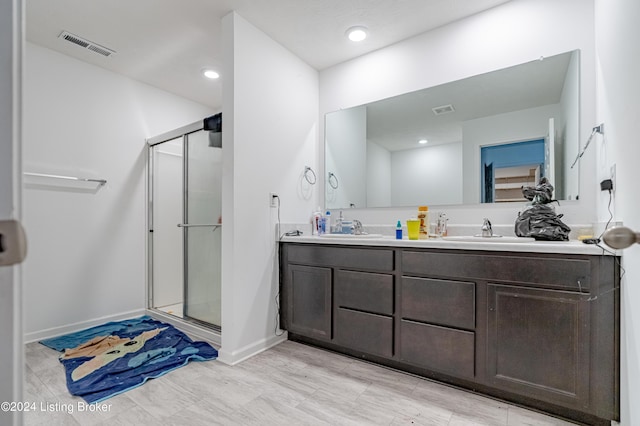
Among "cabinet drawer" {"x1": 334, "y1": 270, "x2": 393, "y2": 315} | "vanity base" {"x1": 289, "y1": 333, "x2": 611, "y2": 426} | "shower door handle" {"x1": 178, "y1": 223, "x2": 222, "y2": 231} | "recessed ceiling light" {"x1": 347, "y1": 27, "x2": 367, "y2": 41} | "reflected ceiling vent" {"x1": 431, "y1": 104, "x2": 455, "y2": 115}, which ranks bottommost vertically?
"vanity base" {"x1": 289, "y1": 333, "x2": 611, "y2": 426}

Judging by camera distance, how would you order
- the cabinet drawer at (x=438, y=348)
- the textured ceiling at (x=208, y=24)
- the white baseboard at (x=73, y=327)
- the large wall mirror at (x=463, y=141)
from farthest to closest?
the white baseboard at (x=73, y=327) → the textured ceiling at (x=208, y=24) → the large wall mirror at (x=463, y=141) → the cabinet drawer at (x=438, y=348)

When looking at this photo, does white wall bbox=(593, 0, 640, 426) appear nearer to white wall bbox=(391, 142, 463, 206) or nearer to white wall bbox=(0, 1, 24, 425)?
white wall bbox=(391, 142, 463, 206)

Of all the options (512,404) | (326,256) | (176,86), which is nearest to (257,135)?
(326,256)

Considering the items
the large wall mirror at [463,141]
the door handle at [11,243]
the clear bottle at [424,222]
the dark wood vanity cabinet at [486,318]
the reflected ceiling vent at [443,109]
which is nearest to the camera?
the door handle at [11,243]

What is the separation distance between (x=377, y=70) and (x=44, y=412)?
3172 mm

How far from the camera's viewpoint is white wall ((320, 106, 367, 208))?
280 cm

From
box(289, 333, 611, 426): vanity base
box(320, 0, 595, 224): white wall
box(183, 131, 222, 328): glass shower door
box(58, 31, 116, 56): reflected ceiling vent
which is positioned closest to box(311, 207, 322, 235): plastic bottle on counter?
box(320, 0, 595, 224): white wall

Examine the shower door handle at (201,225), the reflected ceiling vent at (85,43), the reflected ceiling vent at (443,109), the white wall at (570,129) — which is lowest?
the shower door handle at (201,225)

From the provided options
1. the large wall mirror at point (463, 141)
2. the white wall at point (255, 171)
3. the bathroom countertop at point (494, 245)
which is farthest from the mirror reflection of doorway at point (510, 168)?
the white wall at point (255, 171)

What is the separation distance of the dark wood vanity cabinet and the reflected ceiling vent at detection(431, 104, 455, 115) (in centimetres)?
119

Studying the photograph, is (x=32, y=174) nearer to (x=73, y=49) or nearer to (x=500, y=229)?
(x=73, y=49)

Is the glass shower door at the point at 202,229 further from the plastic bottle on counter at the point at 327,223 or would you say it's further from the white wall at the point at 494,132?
the white wall at the point at 494,132

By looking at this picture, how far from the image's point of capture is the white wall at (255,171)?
220 centimetres

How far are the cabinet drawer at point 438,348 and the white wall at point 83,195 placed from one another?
2.76 m
